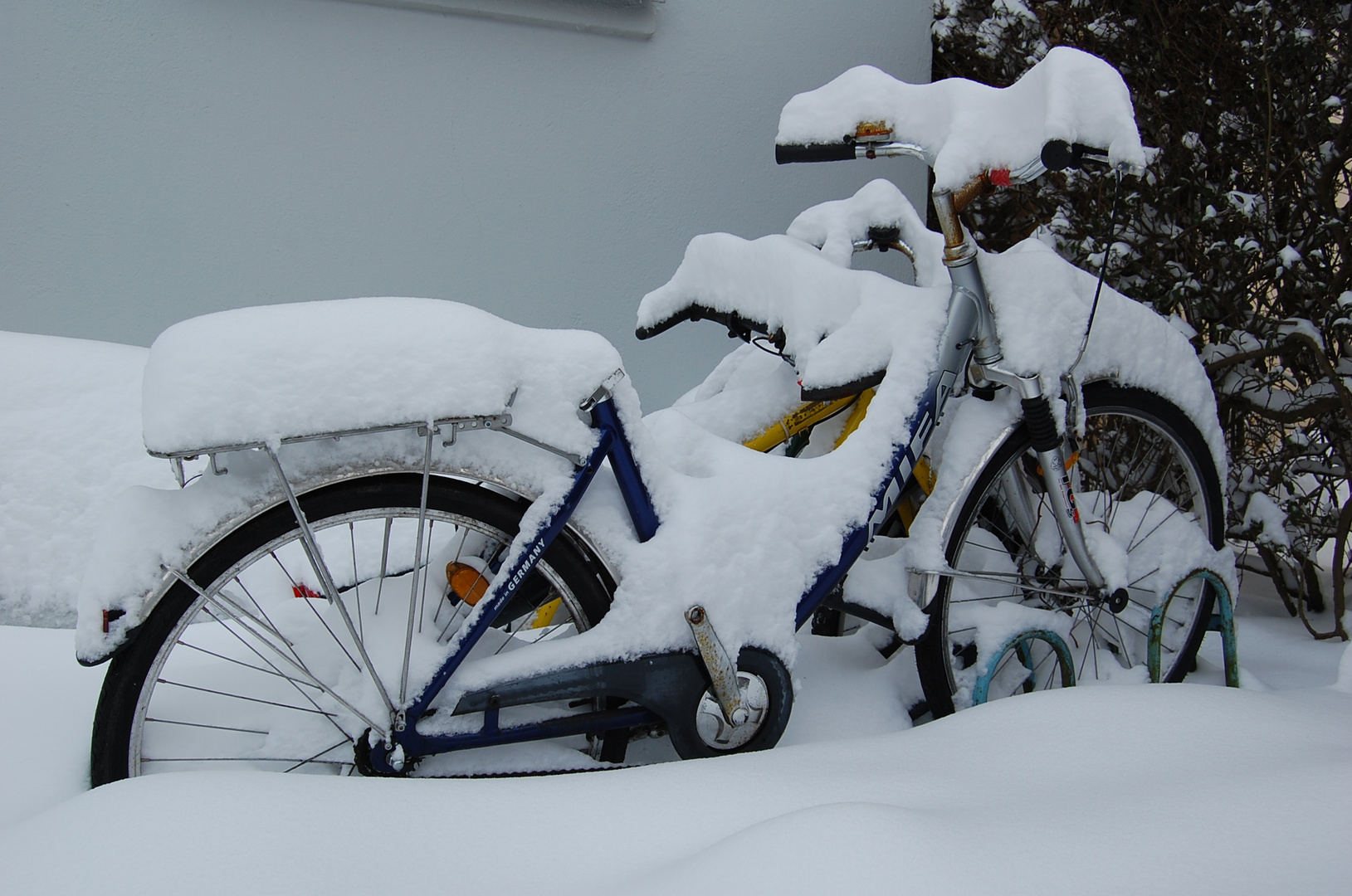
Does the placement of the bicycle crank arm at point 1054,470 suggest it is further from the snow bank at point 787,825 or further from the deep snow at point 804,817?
the snow bank at point 787,825

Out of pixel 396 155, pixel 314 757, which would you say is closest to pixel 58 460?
pixel 396 155

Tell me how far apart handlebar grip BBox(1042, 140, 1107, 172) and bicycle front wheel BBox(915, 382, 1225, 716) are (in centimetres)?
51

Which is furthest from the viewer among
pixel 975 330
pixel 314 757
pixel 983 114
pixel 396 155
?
pixel 396 155

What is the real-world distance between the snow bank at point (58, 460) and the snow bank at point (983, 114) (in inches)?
71.9

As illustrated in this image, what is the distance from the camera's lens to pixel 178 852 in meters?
0.98

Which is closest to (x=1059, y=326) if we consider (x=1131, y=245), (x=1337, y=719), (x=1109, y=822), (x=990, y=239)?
(x=1337, y=719)

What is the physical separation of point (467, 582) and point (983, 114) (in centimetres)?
116

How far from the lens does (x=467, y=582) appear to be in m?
1.42

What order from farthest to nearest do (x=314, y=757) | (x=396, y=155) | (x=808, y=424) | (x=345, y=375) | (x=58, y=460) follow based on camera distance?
1. (x=396, y=155)
2. (x=58, y=460)
3. (x=808, y=424)
4. (x=314, y=757)
5. (x=345, y=375)

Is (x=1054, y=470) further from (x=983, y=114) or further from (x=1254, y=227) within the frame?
(x=1254, y=227)

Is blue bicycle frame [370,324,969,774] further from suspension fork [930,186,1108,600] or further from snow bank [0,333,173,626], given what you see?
snow bank [0,333,173,626]

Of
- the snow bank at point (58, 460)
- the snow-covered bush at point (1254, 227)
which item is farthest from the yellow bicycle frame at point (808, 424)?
the snow bank at point (58, 460)

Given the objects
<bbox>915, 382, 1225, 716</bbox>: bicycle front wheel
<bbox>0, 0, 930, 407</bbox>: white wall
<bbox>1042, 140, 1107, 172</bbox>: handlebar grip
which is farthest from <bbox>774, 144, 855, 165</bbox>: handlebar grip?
<bbox>0, 0, 930, 407</bbox>: white wall

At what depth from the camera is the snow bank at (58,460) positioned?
7.05ft
